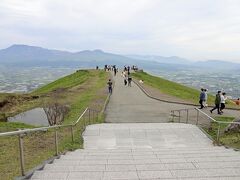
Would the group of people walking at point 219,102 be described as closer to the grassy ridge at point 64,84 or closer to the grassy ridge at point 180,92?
the grassy ridge at point 180,92

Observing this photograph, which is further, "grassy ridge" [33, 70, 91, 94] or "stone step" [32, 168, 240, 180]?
"grassy ridge" [33, 70, 91, 94]

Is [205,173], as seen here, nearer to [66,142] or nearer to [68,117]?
[66,142]

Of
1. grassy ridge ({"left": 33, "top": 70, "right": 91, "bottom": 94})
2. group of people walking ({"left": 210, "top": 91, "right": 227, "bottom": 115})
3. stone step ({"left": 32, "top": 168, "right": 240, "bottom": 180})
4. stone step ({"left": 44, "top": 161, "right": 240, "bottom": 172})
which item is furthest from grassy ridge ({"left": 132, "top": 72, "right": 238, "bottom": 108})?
stone step ({"left": 32, "top": 168, "right": 240, "bottom": 180})

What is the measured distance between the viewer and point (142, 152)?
368 inches

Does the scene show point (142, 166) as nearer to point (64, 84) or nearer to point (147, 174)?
point (147, 174)

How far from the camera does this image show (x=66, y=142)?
483 inches

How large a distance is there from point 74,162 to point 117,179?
1.87 m

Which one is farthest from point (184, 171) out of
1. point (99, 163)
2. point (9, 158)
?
point (9, 158)

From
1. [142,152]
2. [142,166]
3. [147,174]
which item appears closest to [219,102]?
[142,152]

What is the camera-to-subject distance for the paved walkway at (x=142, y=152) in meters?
5.99

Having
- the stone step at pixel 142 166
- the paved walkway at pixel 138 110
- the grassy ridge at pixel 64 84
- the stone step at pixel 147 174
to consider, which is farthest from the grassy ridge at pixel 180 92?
the stone step at pixel 147 174

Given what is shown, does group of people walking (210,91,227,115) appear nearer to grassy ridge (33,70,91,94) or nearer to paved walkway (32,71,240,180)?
paved walkway (32,71,240,180)

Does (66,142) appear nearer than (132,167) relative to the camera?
No

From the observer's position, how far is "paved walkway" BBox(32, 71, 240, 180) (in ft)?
19.6
